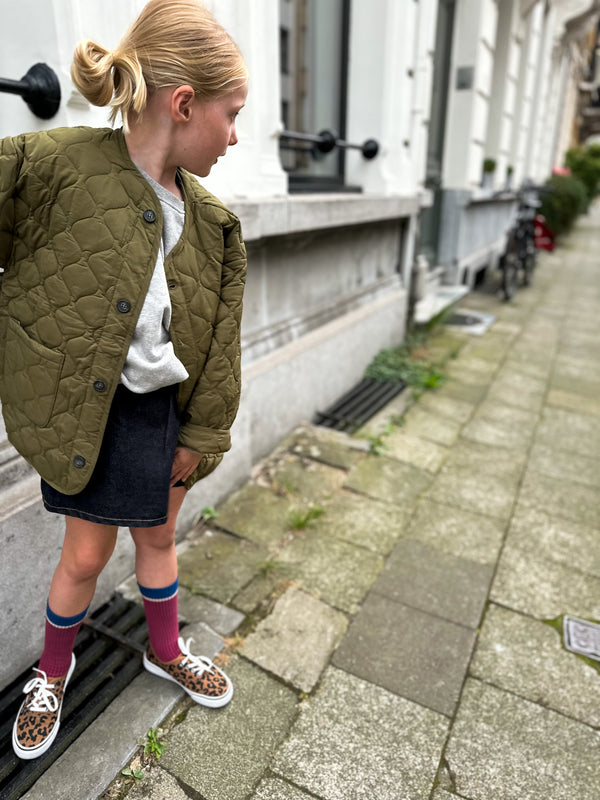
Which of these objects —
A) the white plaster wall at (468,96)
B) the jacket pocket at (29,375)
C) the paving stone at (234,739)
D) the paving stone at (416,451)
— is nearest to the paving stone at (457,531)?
the paving stone at (416,451)

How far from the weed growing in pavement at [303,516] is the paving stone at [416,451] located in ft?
2.83

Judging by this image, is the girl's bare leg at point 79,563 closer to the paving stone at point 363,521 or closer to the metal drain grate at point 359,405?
the paving stone at point 363,521

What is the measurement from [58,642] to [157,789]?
1.66 feet

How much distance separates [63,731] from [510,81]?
10471 millimetres

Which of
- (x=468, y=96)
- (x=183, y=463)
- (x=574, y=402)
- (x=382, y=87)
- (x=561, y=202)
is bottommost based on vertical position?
(x=574, y=402)

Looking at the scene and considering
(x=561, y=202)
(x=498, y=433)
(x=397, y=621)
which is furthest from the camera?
(x=561, y=202)

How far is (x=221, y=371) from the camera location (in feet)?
4.85

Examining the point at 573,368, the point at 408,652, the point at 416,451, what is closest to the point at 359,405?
the point at 416,451

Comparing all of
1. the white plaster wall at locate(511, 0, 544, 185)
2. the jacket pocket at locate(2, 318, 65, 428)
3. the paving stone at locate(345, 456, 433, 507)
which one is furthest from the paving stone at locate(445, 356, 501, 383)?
the white plaster wall at locate(511, 0, 544, 185)

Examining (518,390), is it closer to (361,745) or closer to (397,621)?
(397,621)

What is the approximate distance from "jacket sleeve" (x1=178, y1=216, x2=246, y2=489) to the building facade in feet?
2.44

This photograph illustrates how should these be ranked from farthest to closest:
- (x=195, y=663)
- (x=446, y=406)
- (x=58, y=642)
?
(x=446, y=406), (x=195, y=663), (x=58, y=642)

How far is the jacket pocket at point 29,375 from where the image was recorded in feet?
4.20

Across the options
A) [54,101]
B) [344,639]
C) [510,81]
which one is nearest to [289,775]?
[344,639]
